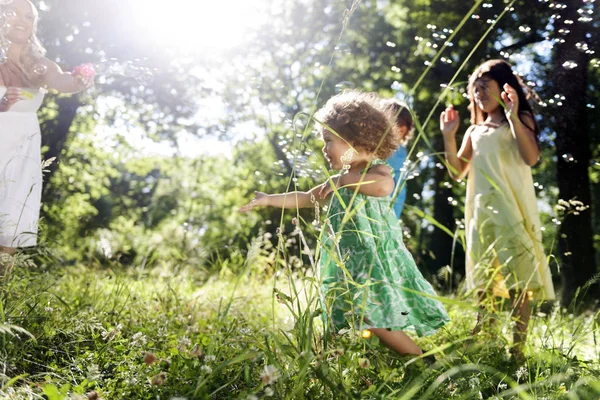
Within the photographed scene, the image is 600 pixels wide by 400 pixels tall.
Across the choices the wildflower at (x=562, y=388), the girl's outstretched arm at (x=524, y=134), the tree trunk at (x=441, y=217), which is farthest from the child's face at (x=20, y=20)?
the tree trunk at (x=441, y=217)

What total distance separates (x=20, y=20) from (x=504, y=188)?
3.17 m

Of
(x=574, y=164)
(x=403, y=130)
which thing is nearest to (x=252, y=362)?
(x=403, y=130)

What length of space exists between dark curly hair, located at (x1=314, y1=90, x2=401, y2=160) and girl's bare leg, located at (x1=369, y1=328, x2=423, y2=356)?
0.79 metres

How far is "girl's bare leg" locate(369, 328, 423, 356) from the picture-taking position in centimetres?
250

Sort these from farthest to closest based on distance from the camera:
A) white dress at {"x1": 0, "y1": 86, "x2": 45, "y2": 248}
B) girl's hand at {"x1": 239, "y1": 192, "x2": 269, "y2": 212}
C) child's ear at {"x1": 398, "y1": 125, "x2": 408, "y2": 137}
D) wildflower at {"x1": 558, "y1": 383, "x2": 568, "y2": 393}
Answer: child's ear at {"x1": 398, "y1": 125, "x2": 408, "y2": 137} → white dress at {"x1": 0, "y1": 86, "x2": 45, "y2": 248} → girl's hand at {"x1": 239, "y1": 192, "x2": 269, "y2": 212} → wildflower at {"x1": 558, "y1": 383, "x2": 568, "y2": 393}

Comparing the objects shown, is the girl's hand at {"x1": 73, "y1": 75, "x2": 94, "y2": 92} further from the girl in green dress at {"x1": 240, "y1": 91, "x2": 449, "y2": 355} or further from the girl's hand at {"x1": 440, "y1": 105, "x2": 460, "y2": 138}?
the girl's hand at {"x1": 440, "y1": 105, "x2": 460, "y2": 138}

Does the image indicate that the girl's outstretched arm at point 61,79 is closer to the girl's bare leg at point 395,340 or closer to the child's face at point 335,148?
the child's face at point 335,148

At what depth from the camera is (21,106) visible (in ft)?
12.0

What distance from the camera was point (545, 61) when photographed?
878cm

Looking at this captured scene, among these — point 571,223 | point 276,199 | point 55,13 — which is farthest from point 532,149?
point 55,13

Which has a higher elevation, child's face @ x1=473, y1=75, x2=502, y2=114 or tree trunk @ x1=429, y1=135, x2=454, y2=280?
child's face @ x1=473, y1=75, x2=502, y2=114

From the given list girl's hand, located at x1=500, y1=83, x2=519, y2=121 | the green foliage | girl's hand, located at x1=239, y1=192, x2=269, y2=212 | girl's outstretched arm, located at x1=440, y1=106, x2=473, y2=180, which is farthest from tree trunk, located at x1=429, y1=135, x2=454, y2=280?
girl's hand, located at x1=239, y1=192, x2=269, y2=212

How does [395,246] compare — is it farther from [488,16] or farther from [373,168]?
[488,16]

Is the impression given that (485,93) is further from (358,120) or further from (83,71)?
(83,71)
